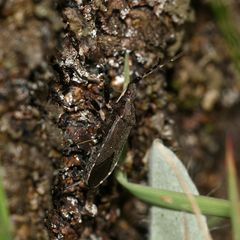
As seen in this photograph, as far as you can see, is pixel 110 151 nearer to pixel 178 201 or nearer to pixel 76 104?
pixel 76 104

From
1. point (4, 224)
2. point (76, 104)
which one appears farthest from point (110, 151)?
point (4, 224)

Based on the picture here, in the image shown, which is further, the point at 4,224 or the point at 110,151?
the point at 110,151

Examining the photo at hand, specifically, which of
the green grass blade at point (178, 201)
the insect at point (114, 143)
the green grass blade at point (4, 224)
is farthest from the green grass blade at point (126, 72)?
the green grass blade at point (4, 224)

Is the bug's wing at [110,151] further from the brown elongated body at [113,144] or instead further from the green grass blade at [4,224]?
the green grass blade at [4,224]

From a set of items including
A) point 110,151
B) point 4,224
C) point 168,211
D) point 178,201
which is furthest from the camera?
point 110,151

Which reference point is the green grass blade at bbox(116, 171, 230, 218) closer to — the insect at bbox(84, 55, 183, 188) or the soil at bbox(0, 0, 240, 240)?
the insect at bbox(84, 55, 183, 188)

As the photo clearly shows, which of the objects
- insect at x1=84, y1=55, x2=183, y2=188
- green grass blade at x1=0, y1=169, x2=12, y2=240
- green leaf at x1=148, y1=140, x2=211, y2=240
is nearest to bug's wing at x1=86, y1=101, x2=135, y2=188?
insect at x1=84, y1=55, x2=183, y2=188

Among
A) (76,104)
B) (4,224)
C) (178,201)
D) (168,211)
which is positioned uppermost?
(4,224)
